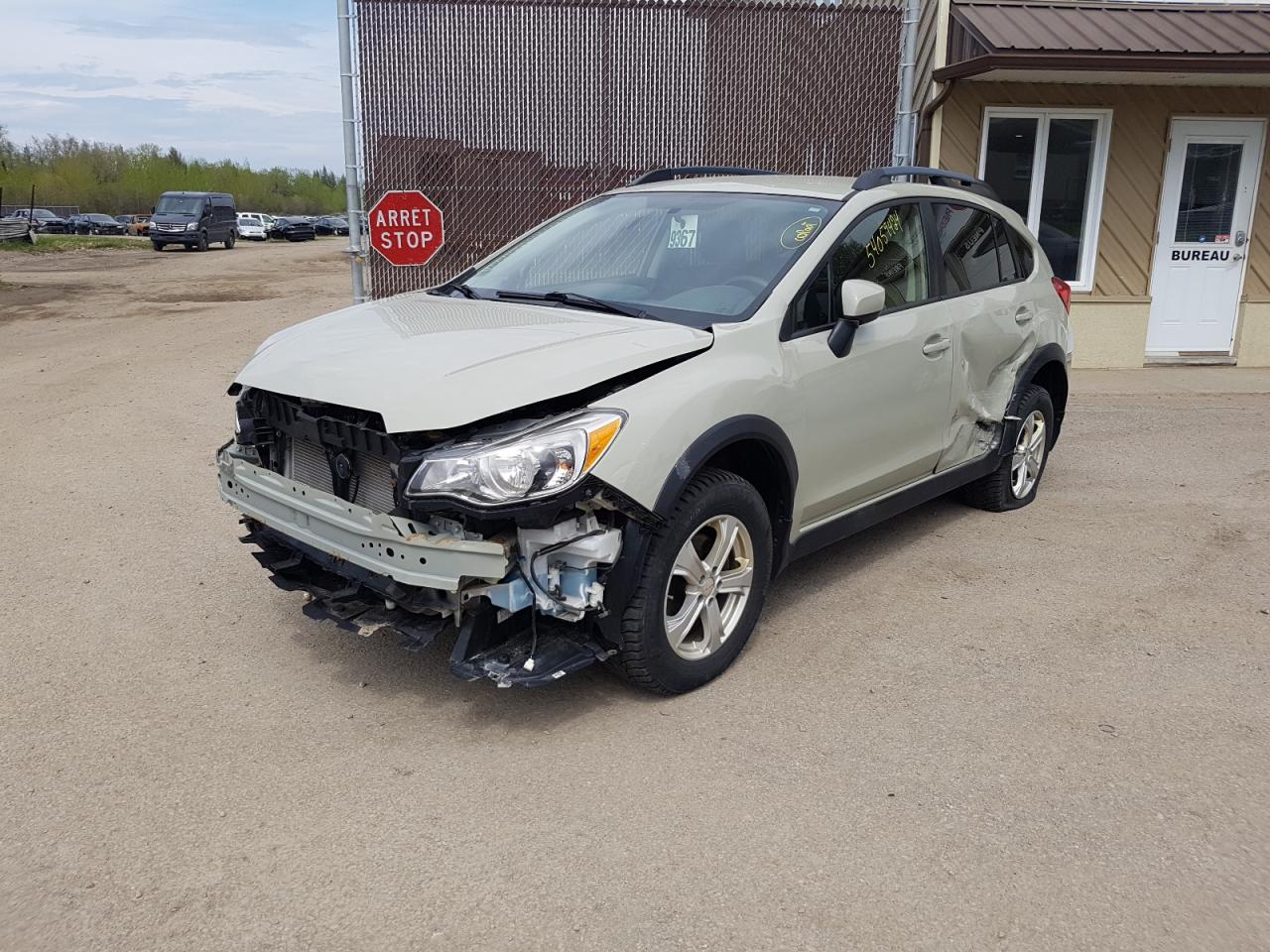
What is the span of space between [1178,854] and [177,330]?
14.0 m

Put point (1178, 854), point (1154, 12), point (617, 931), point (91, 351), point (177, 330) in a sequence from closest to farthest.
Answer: point (617, 931) → point (1178, 854) → point (1154, 12) → point (91, 351) → point (177, 330)

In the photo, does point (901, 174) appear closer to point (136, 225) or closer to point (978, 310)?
point (978, 310)

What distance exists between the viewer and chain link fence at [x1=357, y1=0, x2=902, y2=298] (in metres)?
9.48

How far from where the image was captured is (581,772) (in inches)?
132

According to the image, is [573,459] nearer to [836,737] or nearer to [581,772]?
[581,772]

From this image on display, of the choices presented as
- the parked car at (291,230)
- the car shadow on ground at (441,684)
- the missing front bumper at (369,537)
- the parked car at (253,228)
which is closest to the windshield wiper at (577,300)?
the missing front bumper at (369,537)

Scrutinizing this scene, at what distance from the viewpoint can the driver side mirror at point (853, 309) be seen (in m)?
4.12

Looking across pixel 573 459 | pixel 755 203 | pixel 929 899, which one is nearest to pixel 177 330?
pixel 755 203

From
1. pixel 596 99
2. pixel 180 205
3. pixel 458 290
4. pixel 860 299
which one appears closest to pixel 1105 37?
pixel 596 99

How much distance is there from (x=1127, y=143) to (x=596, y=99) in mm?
5306

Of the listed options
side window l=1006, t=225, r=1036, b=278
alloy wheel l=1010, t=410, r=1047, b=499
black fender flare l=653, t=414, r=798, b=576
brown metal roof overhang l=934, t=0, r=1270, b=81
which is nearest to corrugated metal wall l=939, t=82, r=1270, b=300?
brown metal roof overhang l=934, t=0, r=1270, b=81

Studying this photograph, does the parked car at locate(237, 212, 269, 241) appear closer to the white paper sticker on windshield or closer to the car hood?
the white paper sticker on windshield

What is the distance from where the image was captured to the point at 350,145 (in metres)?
8.95

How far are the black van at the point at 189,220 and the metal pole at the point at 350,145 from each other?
112 ft
